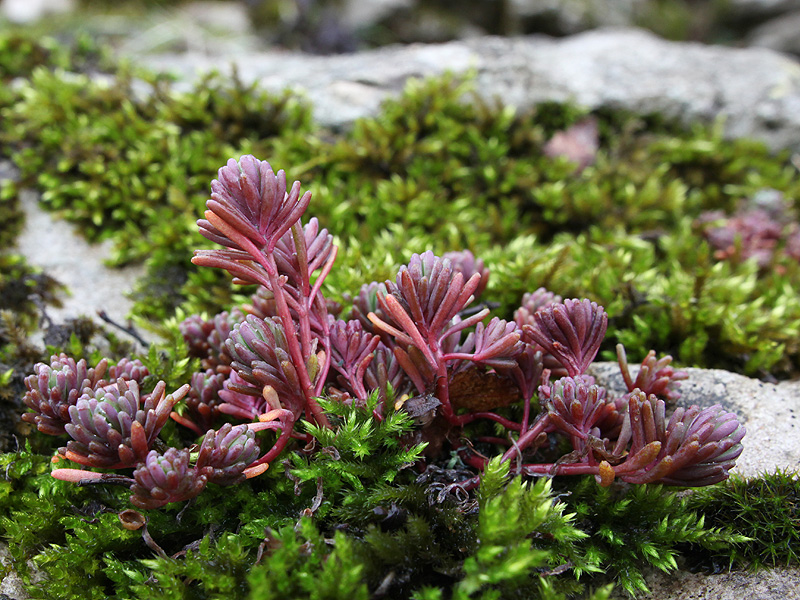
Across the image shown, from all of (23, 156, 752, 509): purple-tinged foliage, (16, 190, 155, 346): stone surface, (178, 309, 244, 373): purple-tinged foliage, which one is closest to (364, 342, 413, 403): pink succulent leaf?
(23, 156, 752, 509): purple-tinged foliage

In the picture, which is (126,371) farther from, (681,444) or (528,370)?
(681,444)

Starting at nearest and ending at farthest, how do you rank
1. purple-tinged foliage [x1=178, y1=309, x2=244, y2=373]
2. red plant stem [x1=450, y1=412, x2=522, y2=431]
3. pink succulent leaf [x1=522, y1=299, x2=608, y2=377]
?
1. pink succulent leaf [x1=522, y1=299, x2=608, y2=377]
2. red plant stem [x1=450, y1=412, x2=522, y2=431]
3. purple-tinged foliage [x1=178, y1=309, x2=244, y2=373]

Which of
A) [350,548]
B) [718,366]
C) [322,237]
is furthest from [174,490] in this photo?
[718,366]

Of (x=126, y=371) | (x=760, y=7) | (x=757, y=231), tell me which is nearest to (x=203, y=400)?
(x=126, y=371)

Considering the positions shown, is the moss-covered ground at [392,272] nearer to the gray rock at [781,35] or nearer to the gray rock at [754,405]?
the gray rock at [754,405]

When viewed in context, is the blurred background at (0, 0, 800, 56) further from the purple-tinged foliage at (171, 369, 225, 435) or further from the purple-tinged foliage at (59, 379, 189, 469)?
the purple-tinged foliage at (59, 379, 189, 469)
